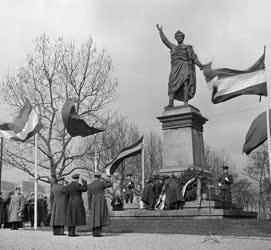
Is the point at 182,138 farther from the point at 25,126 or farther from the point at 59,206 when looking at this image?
the point at 59,206

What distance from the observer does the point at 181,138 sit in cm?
1891

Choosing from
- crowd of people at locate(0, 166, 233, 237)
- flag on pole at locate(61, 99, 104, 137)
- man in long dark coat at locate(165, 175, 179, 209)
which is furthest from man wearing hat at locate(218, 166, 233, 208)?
flag on pole at locate(61, 99, 104, 137)

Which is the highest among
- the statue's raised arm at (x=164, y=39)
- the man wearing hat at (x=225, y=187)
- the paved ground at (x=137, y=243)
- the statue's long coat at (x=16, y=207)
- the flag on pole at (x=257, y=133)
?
the statue's raised arm at (x=164, y=39)

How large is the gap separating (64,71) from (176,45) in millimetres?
11327

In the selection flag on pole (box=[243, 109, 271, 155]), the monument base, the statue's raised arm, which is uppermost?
the statue's raised arm

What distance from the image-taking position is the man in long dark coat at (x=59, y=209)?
1261 centimetres

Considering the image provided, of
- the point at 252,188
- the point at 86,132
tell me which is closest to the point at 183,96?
the point at 86,132

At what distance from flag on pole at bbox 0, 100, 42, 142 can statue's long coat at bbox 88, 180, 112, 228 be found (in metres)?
6.09

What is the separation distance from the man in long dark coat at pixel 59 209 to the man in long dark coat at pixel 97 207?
85 cm

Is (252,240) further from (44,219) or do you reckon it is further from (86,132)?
(44,219)

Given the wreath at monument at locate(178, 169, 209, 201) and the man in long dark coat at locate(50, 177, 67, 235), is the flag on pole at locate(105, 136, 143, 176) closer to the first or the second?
the wreath at monument at locate(178, 169, 209, 201)

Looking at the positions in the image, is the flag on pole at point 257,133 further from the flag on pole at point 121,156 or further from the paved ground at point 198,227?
the flag on pole at point 121,156

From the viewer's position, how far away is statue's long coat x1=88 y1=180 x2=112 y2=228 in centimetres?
1185

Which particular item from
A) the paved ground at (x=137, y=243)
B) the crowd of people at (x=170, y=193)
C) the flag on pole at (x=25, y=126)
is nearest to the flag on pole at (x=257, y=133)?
the crowd of people at (x=170, y=193)
